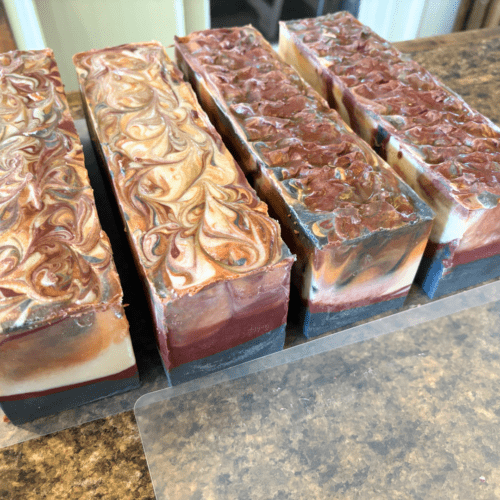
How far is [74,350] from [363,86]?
1.30m

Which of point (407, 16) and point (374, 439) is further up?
point (374, 439)

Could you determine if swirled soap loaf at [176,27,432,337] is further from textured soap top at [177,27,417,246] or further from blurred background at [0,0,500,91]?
blurred background at [0,0,500,91]

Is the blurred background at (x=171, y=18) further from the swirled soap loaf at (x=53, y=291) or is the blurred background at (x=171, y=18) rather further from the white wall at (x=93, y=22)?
the swirled soap loaf at (x=53, y=291)

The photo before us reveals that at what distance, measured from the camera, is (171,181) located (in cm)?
135

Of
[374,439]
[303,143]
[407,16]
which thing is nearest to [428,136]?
[303,143]

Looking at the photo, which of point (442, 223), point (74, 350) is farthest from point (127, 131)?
point (442, 223)

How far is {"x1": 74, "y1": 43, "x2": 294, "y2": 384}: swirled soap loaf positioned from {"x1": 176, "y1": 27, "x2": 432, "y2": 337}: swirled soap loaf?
0.31 feet

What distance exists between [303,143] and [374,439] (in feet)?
2.81

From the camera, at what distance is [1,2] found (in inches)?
103

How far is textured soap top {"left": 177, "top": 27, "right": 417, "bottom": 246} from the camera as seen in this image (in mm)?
1280

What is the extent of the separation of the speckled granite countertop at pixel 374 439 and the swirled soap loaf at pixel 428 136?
218 millimetres

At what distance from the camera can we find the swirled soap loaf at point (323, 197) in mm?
1253

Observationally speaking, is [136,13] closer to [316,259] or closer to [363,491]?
[316,259]

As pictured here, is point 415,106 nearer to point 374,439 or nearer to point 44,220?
point 374,439
